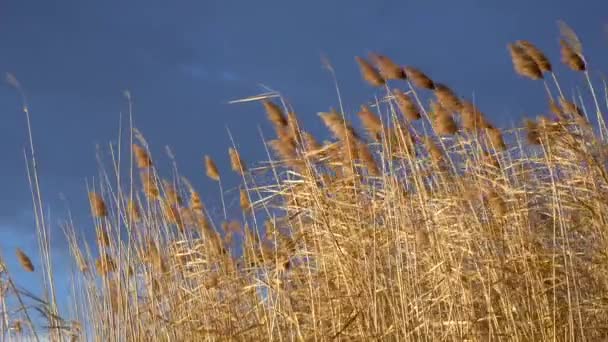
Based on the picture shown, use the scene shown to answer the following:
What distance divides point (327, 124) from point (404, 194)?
0.37 meters

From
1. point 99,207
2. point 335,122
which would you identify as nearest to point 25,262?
point 99,207

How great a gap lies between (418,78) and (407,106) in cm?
12

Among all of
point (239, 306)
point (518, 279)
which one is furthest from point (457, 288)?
point (239, 306)

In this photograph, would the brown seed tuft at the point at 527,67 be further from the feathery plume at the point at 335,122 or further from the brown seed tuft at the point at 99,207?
the brown seed tuft at the point at 99,207

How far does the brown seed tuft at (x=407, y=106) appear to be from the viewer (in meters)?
3.17

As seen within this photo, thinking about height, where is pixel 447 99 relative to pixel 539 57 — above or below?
below

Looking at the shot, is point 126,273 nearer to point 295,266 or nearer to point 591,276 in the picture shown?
point 295,266

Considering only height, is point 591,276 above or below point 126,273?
below

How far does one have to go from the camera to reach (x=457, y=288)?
3.03 meters

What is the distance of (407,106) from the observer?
317 centimetres

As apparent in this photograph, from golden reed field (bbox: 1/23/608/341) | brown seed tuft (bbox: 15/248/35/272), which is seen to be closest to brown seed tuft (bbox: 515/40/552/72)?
golden reed field (bbox: 1/23/608/341)

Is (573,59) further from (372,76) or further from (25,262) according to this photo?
(25,262)

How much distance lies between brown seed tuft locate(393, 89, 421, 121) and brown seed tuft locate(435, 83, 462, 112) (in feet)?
0.64

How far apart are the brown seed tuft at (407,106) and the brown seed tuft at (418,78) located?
0.07 metres
